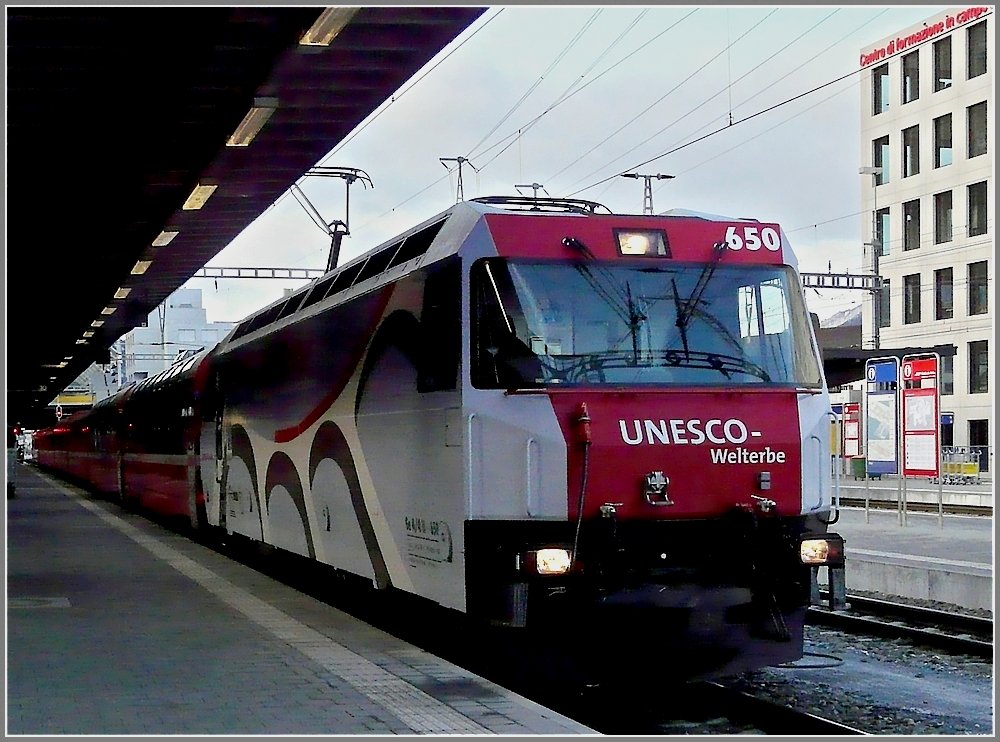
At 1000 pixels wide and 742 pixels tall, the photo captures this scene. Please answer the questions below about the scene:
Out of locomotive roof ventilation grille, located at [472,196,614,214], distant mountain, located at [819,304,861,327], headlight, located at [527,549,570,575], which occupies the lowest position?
headlight, located at [527,549,570,575]

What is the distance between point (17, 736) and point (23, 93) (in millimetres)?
6738

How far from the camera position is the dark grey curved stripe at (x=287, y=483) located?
1351cm

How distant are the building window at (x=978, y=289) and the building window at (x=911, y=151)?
518cm

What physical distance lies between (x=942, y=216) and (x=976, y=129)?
3747mm

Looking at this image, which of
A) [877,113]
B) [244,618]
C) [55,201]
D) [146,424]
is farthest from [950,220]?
[244,618]

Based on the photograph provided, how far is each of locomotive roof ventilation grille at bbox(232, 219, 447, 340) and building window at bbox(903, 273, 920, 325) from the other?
134 ft

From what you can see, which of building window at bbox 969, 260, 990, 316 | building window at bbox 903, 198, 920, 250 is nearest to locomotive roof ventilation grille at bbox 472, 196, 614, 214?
building window at bbox 969, 260, 990, 316

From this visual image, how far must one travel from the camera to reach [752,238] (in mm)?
9773

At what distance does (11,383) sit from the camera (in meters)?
47.2

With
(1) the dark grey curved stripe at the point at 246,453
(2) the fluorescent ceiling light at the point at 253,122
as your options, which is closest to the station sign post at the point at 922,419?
(1) the dark grey curved stripe at the point at 246,453

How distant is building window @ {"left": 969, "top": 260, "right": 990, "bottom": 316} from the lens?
4891 cm

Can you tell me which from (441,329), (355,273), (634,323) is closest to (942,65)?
(355,273)

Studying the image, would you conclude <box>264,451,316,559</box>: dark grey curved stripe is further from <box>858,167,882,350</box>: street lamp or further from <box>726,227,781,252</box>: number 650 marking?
<box>858,167,882,350</box>: street lamp

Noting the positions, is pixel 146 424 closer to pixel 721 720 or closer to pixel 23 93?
pixel 23 93
